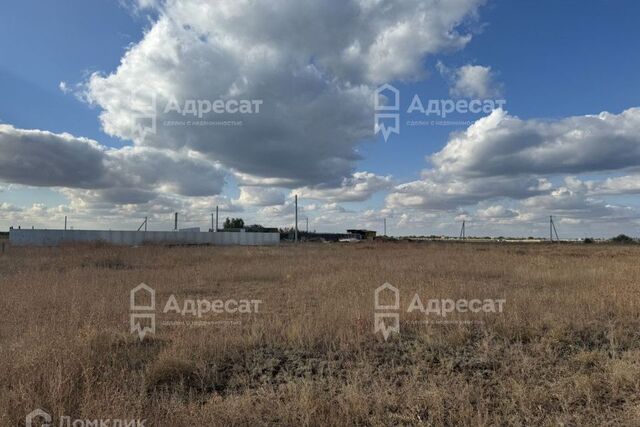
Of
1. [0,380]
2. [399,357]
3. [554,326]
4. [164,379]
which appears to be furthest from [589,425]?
[0,380]

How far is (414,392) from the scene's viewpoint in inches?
179

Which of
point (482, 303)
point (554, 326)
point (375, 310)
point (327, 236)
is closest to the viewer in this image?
point (554, 326)

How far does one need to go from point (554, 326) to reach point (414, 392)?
11.7 ft

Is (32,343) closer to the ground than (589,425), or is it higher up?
higher up

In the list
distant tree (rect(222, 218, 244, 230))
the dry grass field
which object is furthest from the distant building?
the dry grass field

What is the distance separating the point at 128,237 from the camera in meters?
54.5

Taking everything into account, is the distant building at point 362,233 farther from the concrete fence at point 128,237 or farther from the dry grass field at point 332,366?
the dry grass field at point 332,366

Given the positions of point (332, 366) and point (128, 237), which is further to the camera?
point (128, 237)

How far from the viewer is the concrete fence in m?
47.9

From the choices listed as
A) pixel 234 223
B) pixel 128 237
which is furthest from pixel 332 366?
A: pixel 234 223

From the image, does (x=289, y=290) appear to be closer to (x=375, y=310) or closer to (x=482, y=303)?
(x=375, y=310)

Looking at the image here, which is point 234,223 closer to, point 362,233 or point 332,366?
point 362,233

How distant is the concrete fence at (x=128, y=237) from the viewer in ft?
157

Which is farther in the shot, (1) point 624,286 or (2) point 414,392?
(1) point 624,286
